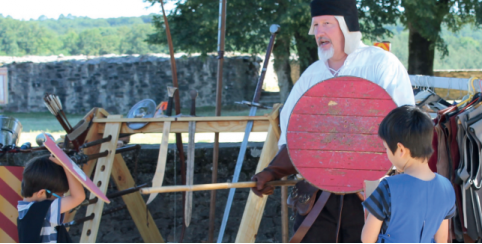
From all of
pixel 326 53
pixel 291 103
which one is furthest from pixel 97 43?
pixel 326 53

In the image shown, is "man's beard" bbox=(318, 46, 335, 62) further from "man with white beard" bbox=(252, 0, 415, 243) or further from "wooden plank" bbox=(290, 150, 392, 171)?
"wooden plank" bbox=(290, 150, 392, 171)

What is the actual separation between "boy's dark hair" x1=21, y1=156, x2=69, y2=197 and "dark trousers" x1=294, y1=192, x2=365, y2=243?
45.8 inches

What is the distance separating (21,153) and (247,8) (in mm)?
7463

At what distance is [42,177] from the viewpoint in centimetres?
224

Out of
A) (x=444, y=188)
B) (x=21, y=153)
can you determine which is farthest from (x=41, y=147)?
(x=444, y=188)

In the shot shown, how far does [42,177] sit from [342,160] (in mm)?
1335

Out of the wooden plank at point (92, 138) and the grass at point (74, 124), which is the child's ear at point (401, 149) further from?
the grass at point (74, 124)

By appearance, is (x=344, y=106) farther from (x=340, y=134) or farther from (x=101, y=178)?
(x=101, y=178)

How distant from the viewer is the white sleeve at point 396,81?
214 centimetres

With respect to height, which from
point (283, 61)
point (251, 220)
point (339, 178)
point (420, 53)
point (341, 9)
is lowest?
point (283, 61)

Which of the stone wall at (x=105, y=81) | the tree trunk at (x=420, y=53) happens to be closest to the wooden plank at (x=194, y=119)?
the tree trunk at (x=420, y=53)

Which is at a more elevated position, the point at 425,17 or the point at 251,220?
the point at 425,17

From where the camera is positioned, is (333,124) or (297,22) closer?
(333,124)

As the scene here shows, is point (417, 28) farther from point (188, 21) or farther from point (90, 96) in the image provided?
point (90, 96)
